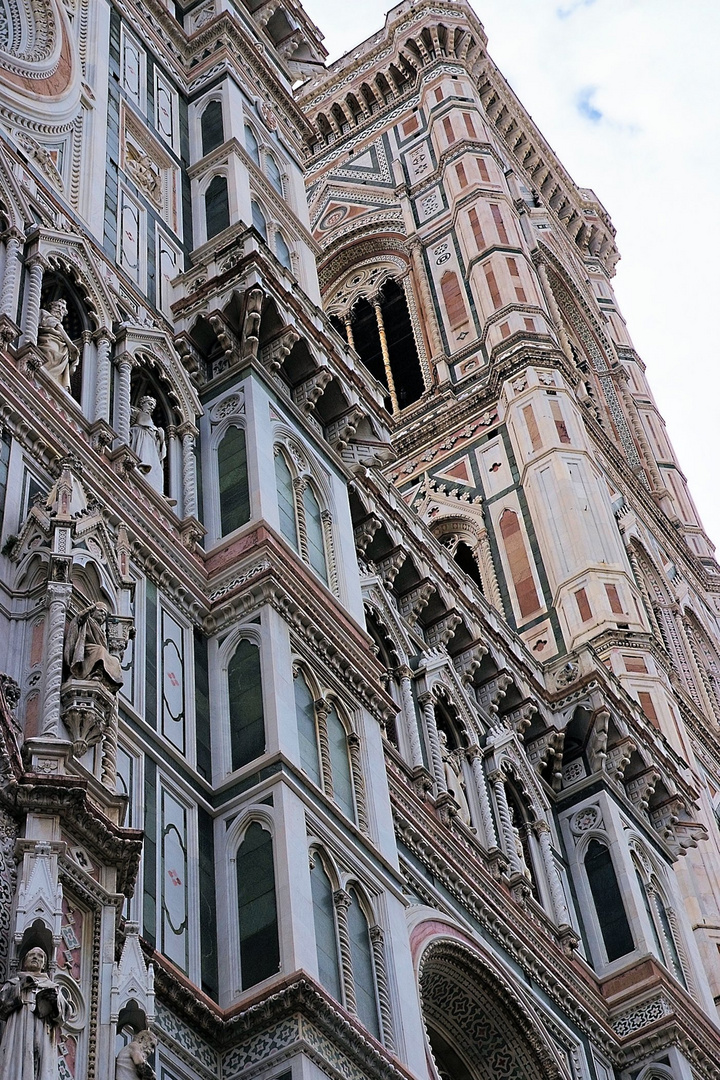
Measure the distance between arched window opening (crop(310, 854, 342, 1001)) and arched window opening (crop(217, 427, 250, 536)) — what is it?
300 cm

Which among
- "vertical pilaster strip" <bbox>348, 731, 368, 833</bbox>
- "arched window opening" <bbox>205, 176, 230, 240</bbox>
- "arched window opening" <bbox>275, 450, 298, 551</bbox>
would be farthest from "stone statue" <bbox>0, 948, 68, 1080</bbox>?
"arched window opening" <bbox>205, 176, 230, 240</bbox>

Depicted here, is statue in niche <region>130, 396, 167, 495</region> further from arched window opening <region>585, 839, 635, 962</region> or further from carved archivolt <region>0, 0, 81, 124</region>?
arched window opening <region>585, 839, 635, 962</region>

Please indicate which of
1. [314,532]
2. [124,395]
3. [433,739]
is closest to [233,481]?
[314,532]

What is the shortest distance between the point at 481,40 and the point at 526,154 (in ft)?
8.62

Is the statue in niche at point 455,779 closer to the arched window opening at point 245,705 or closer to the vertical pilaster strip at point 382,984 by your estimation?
the arched window opening at point 245,705

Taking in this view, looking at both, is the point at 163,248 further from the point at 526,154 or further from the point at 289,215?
the point at 526,154

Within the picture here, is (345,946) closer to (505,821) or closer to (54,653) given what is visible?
(54,653)

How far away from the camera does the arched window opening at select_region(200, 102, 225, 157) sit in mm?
17469

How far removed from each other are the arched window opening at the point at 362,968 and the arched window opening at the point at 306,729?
0.82 metres

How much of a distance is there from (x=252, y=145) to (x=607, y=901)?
26.4ft

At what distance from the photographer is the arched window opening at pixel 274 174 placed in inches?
712

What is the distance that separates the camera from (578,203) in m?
41.8

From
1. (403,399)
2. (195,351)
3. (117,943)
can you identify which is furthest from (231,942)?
(403,399)

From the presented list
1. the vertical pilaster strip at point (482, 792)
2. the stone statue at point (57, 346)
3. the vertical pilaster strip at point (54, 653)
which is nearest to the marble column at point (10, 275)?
the stone statue at point (57, 346)
